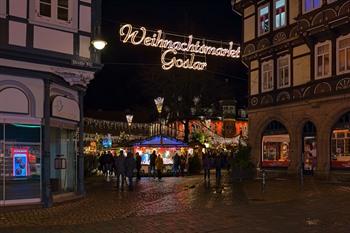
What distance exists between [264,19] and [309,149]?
910cm

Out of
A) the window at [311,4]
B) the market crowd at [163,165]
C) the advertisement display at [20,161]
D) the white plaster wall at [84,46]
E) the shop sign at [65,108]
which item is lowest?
the market crowd at [163,165]

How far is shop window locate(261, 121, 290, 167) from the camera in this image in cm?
3628

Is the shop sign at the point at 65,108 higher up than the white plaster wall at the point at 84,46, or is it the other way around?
the white plaster wall at the point at 84,46

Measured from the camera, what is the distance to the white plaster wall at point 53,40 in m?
18.6

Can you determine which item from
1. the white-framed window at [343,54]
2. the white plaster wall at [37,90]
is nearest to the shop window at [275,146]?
the white-framed window at [343,54]

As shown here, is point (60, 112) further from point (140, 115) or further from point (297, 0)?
point (140, 115)

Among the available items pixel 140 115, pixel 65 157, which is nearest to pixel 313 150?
pixel 65 157

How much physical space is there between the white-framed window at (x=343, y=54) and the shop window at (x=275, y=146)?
6600 mm

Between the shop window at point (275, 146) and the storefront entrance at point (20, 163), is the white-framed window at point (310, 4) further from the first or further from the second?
the storefront entrance at point (20, 163)

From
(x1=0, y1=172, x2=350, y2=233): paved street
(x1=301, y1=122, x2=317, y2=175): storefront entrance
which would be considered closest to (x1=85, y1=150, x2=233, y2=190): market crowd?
(x1=301, y1=122, x2=317, y2=175): storefront entrance

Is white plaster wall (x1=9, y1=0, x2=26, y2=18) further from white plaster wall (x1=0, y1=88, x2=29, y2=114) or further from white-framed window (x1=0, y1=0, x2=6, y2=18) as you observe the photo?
white plaster wall (x1=0, y1=88, x2=29, y2=114)

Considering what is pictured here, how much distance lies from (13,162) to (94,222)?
466 cm

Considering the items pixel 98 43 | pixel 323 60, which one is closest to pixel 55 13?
pixel 98 43

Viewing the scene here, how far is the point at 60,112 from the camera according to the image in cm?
2000
